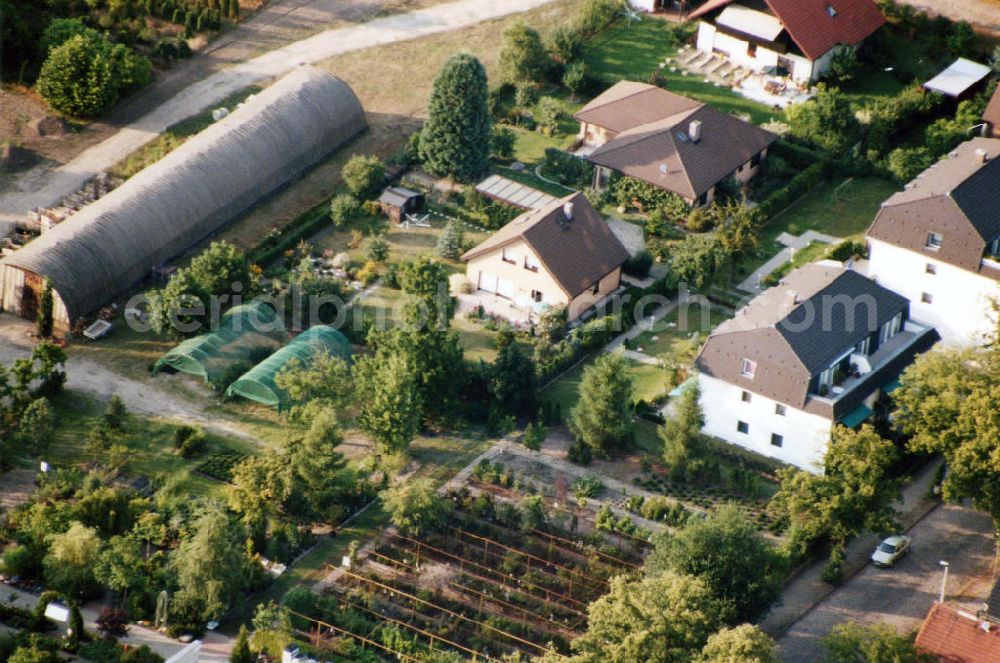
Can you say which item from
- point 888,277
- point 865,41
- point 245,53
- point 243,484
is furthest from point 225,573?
point 865,41

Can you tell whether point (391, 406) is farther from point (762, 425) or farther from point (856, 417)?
point (856, 417)

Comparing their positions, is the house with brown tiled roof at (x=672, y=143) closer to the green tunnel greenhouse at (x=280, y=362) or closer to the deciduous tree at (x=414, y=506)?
the green tunnel greenhouse at (x=280, y=362)

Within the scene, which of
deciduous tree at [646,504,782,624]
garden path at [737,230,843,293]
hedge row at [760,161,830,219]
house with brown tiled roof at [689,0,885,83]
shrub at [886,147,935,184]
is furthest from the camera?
house with brown tiled roof at [689,0,885,83]

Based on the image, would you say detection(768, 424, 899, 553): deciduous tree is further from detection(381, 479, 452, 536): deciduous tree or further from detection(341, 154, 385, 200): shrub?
detection(341, 154, 385, 200): shrub

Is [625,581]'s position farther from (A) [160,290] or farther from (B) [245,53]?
(B) [245,53]

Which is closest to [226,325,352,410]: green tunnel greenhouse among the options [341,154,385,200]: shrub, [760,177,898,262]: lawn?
[341,154,385,200]: shrub

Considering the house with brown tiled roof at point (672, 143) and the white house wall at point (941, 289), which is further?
the house with brown tiled roof at point (672, 143)

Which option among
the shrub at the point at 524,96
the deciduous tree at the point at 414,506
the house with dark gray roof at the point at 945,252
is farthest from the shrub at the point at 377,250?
the house with dark gray roof at the point at 945,252

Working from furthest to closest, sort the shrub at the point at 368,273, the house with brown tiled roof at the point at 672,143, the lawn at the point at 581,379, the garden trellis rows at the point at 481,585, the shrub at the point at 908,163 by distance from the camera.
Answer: the shrub at the point at 908,163 < the house with brown tiled roof at the point at 672,143 < the shrub at the point at 368,273 < the lawn at the point at 581,379 < the garden trellis rows at the point at 481,585
